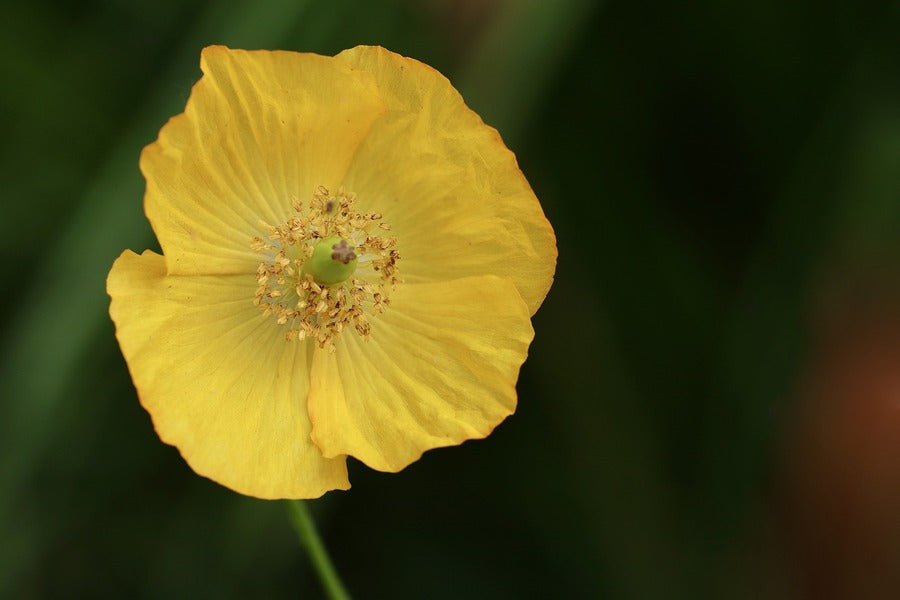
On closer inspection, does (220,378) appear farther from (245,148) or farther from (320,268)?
(245,148)

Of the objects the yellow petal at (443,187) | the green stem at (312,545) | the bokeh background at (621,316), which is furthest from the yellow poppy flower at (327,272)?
the bokeh background at (621,316)

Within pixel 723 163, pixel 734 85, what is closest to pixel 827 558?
pixel 723 163

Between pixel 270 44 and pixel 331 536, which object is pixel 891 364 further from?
pixel 270 44

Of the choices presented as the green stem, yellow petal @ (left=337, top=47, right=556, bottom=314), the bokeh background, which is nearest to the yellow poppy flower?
yellow petal @ (left=337, top=47, right=556, bottom=314)

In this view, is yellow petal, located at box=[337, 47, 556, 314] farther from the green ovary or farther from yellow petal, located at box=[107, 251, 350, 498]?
yellow petal, located at box=[107, 251, 350, 498]

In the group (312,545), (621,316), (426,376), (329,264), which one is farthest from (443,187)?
(621,316)

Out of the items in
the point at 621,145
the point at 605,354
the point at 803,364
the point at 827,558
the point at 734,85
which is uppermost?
the point at 734,85

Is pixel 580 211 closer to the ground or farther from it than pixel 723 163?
closer to the ground
